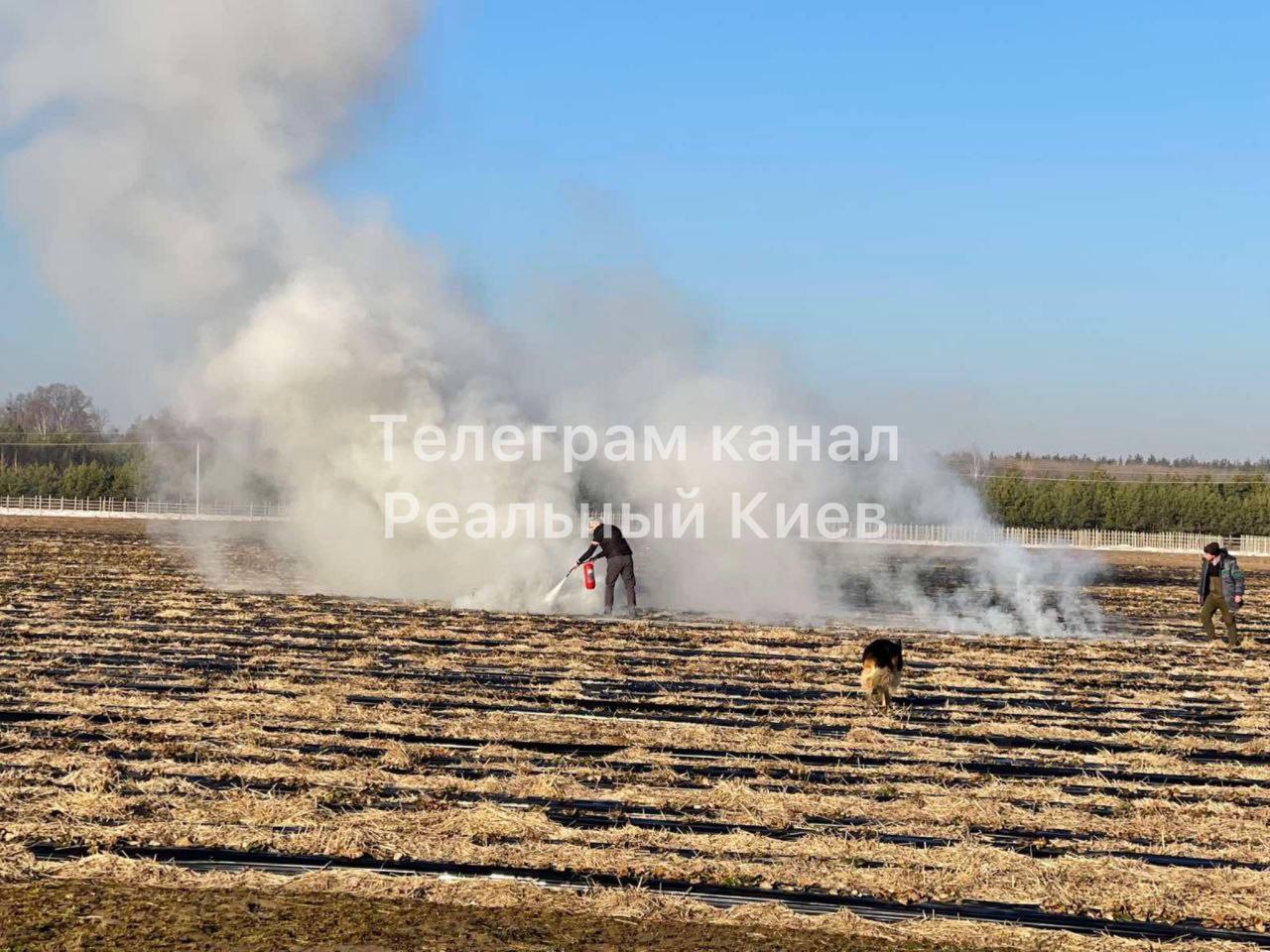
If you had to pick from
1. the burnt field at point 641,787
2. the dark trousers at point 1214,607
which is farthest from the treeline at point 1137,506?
the burnt field at point 641,787

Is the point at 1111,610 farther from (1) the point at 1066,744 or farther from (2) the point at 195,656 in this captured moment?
A: (2) the point at 195,656

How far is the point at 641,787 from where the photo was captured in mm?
A: 10852

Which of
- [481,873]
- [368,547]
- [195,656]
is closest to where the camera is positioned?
[481,873]

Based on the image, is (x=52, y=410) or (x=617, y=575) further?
(x=52, y=410)

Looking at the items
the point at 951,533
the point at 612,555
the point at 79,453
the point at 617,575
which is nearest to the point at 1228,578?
the point at 617,575

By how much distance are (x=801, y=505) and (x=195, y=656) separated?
1957 cm

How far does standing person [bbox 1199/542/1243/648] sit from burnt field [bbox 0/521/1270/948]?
106 inches

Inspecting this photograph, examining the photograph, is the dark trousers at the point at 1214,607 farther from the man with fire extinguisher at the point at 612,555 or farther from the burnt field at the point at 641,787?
the man with fire extinguisher at the point at 612,555

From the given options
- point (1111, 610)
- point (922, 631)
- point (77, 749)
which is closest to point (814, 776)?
point (77, 749)

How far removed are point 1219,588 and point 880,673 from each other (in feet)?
35.7

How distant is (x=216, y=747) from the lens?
38.8ft

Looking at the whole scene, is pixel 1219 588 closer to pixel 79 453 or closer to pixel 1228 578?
pixel 1228 578

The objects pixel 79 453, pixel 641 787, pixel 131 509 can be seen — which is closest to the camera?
pixel 641 787

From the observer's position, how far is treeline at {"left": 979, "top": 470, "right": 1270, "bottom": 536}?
96062 millimetres
